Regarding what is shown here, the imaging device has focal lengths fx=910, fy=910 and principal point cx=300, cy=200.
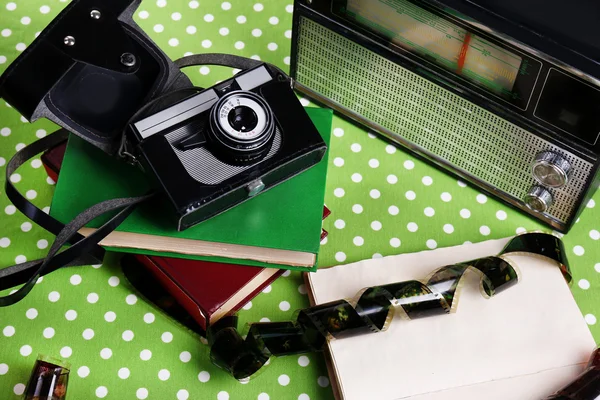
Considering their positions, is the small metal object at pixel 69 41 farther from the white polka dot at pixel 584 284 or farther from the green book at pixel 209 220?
the white polka dot at pixel 584 284

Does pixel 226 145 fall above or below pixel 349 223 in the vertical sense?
above

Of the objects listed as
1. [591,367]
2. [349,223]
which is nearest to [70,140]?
[349,223]

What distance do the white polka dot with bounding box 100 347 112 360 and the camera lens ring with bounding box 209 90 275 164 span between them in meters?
0.26

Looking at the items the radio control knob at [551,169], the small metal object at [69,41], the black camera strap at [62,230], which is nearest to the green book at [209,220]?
the black camera strap at [62,230]

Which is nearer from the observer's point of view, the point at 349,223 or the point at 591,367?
the point at 591,367

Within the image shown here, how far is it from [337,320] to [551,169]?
0.96ft

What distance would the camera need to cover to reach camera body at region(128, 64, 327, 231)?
0.91 m

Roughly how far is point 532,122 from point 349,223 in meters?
0.24

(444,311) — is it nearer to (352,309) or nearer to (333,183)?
(352,309)

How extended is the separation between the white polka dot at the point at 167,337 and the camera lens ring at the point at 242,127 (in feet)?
0.74

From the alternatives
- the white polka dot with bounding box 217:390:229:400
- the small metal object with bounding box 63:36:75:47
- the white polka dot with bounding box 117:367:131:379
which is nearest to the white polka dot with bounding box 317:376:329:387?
the white polka dot with bounding box 217:390:229:400

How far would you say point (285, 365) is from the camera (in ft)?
3.30

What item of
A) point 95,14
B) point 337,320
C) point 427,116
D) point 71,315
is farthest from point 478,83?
point 71,315

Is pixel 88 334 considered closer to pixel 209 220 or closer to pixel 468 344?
pixel 209 220
